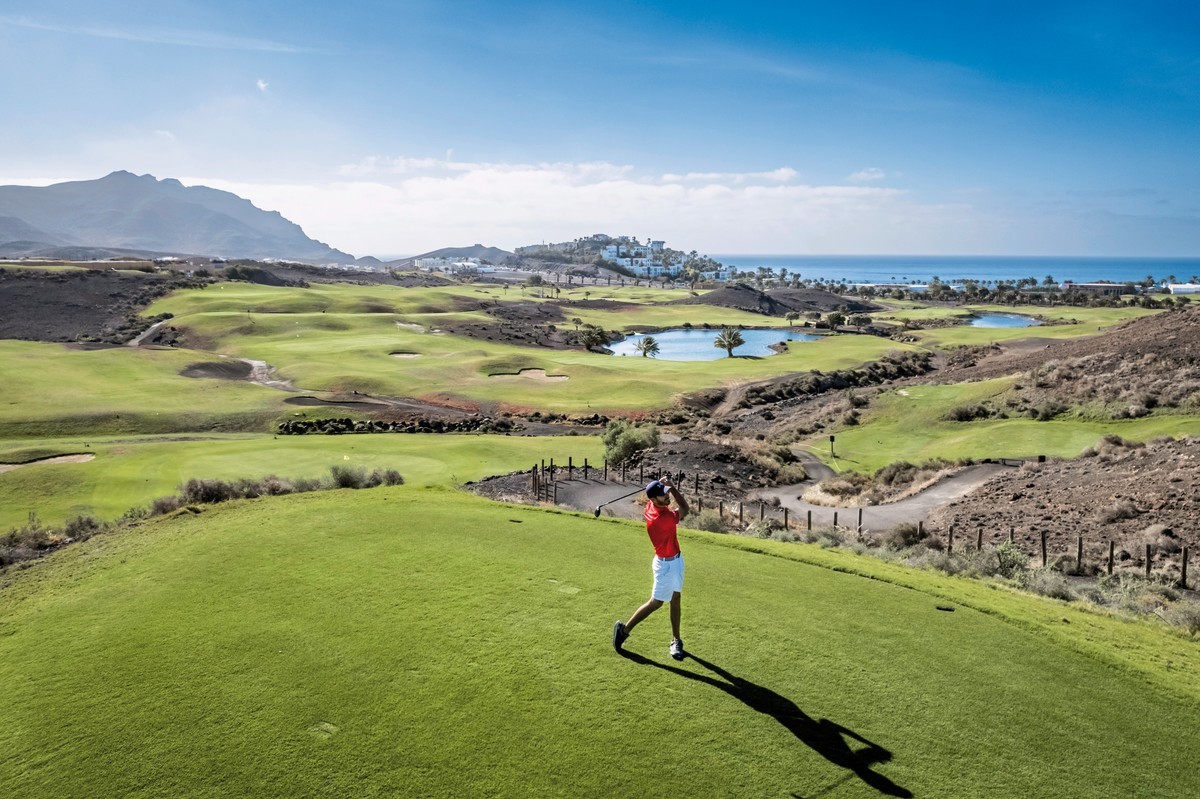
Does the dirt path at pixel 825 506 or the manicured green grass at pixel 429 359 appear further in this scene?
the manicured green grass at pixel 429 359

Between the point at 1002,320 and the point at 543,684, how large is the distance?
17330cm

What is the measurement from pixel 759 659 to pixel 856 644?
1674 mm

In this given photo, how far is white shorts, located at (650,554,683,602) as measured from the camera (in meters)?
10.3

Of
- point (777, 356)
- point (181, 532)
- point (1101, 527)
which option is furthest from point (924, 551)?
point (777, 356)

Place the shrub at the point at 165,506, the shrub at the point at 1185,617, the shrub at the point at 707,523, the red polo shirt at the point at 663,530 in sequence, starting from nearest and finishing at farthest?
the red polo shirt at the point at 663,530 → the shrub at the point at 1185,617 → the shrub at the point at 165,506 → the shrub at the point at 707,523

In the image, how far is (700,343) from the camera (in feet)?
438

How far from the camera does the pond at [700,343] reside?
384 ft

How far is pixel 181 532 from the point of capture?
626 inches

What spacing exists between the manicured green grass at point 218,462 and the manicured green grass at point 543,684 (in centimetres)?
1739

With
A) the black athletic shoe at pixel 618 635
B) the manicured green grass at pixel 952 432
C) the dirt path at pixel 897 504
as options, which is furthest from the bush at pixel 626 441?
the black athletic shoe at pixel 618 635

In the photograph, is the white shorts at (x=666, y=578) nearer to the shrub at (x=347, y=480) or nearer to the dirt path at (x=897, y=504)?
the shrub at (x=347, y=480)

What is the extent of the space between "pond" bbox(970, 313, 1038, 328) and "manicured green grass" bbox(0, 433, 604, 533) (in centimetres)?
12927

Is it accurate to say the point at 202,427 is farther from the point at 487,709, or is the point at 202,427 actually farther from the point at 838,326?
the point at 838,326

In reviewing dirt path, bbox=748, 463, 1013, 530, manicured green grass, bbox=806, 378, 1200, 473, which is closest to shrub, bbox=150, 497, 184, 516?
dirt path, bbox=748, 463, 1013, 530
